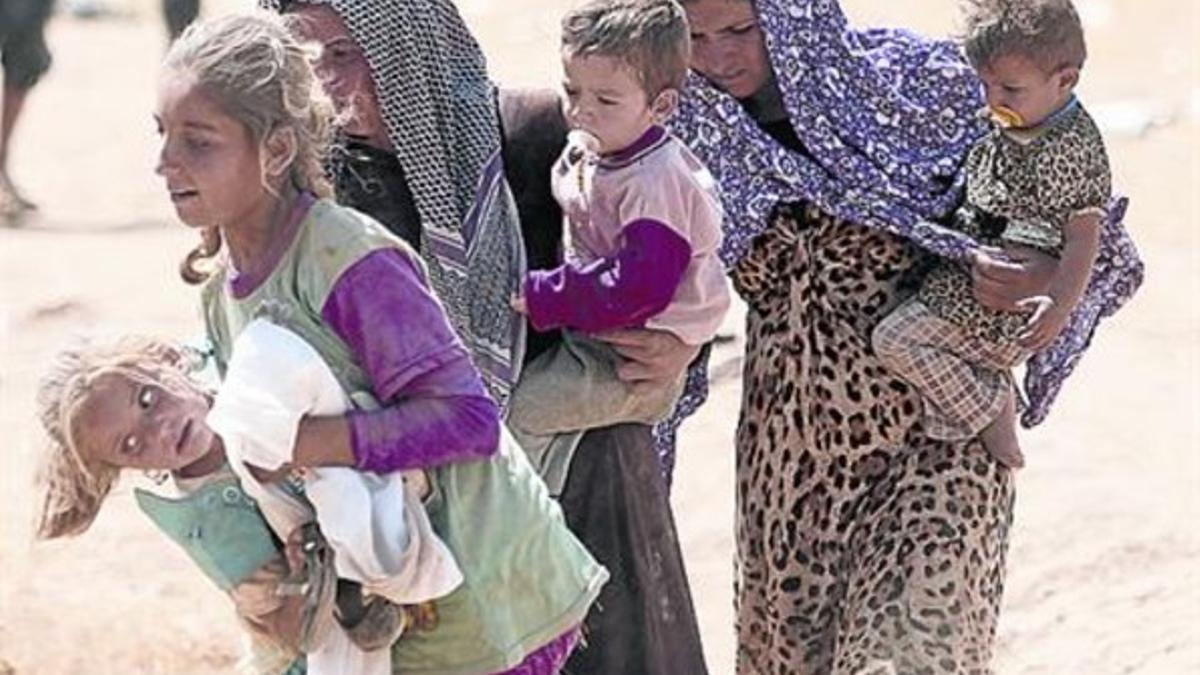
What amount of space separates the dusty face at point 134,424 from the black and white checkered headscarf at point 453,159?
73 cm

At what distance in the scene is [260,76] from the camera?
3.09 metres

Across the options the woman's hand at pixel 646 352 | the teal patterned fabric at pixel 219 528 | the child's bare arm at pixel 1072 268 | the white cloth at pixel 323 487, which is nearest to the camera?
the white cloth at pixel 323 487

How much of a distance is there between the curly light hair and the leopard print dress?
0.39m

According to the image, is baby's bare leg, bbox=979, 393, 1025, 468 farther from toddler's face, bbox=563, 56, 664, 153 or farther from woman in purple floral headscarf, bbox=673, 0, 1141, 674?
toddler's face, bbox=563, 56, 664, 153

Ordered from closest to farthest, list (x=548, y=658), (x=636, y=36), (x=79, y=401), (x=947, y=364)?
1. (x=79, y=401)
2. (x=548, y=658)
3. (x=636, y=36)
4. (x=947, y=364)

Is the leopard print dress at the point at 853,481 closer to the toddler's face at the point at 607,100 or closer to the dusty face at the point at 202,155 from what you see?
the toddler's face at the point at 607,100

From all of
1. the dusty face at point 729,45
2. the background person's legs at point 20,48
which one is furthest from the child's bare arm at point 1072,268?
the background person's legs at point 20,48

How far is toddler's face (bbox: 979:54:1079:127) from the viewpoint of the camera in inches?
161

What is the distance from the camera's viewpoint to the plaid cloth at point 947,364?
4262 millimetres

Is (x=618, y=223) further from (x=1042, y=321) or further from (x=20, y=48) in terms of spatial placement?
(x=20, y=48)

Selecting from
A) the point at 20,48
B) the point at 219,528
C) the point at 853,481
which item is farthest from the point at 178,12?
the point at 219,528

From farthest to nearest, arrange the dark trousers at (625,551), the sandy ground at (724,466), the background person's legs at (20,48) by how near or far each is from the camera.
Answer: the background person's legs at (20,48)
the sandy ground at (724,466)
the dark trousers at (625,551)

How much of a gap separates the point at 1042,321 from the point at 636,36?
850 mm

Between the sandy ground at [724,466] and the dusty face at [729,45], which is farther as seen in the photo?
the sandy ground at [724,466]
